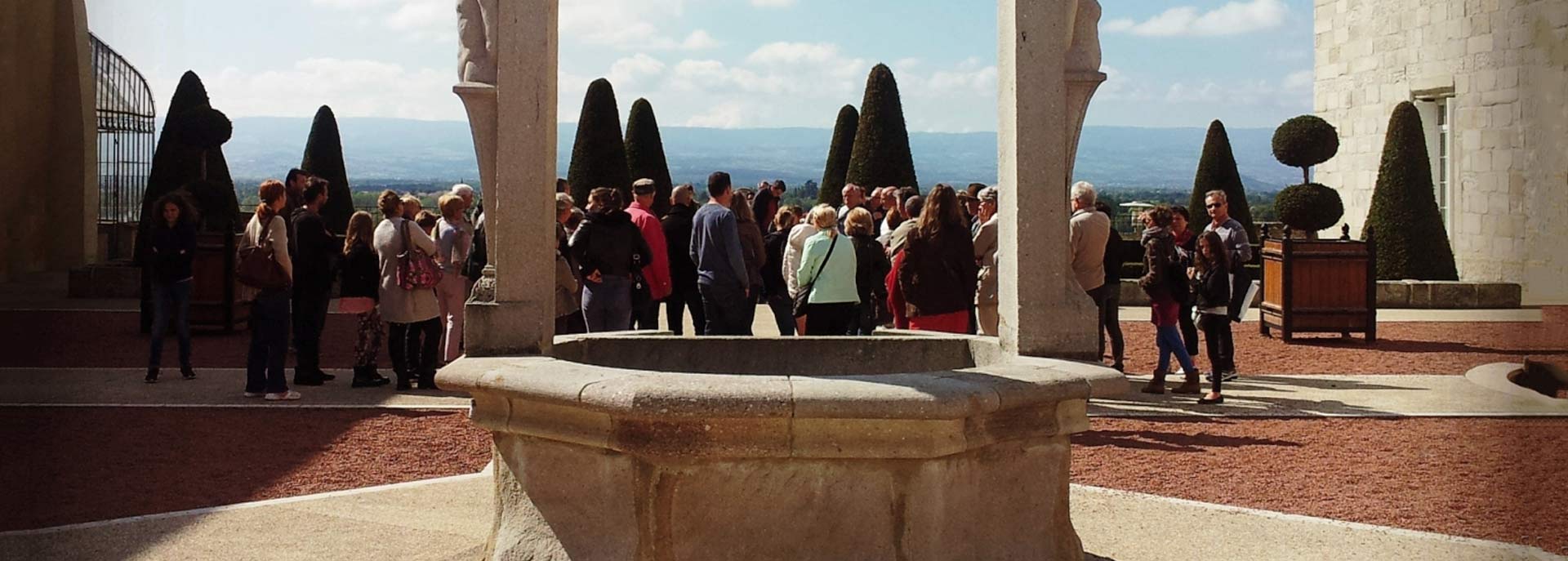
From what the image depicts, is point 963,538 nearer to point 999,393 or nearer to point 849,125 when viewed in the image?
point 999,393

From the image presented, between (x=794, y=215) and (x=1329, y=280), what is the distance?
5873 millimetres

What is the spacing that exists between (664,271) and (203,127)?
9.73m

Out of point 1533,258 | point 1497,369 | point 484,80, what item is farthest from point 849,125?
point 484,80

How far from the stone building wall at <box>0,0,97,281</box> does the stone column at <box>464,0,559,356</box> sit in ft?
65.6

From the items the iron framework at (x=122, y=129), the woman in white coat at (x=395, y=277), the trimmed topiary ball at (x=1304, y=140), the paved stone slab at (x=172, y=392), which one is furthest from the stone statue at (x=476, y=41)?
the iron framework at (x=122, y=129)

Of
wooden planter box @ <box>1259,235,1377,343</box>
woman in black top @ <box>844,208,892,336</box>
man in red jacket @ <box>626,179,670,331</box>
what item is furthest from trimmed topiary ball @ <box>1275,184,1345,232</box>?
man in red jacket @ <box>626,179,670,331</box>

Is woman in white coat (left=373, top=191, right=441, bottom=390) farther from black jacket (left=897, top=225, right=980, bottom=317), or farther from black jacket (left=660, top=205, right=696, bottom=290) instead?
black jacket (left=897, top=225, right=980, bottom=317)

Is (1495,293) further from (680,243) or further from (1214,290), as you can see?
(680,243)

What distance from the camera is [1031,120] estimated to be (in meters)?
4.84

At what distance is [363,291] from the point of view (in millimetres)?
9875

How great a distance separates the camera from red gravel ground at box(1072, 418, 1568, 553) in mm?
6008

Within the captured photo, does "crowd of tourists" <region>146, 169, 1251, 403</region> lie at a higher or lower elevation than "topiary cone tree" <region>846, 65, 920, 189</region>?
lower

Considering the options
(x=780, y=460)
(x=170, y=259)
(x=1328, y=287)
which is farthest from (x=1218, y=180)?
(x=780, y=460)

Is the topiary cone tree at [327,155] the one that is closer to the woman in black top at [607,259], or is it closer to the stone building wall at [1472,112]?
the woman in black top at [607,259]
